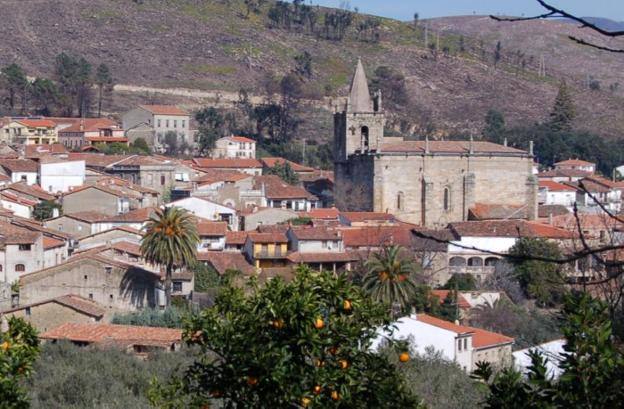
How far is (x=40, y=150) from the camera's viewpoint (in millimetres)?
58219

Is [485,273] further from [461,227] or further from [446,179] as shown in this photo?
[446,179]

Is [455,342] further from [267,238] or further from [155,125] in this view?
[155,125]

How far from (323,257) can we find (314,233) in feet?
4.92

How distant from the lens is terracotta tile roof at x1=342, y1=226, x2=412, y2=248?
43312 millimetres

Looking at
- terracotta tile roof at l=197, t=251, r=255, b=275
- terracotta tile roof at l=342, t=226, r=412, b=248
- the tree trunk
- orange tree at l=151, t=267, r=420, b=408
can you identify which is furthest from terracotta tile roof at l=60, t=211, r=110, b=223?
orange tree at l=151, t=267, r=420, b=408

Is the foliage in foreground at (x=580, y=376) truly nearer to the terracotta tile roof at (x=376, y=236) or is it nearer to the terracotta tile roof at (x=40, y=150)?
the terracotta tile roof at (x=376, y=236)

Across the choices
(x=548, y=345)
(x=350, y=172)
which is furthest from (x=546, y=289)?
(x=350, y=172)

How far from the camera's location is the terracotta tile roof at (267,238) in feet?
136

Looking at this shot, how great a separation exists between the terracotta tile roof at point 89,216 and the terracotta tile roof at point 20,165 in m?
8.03

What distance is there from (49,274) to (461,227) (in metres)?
15.4

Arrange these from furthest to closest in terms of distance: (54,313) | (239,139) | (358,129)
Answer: (239,139)
(358,129)
(54,313)

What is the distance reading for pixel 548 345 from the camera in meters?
26.4

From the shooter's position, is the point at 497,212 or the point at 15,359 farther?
the point at 497,212

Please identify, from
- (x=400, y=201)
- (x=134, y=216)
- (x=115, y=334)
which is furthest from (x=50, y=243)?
(x=400, y=201)
